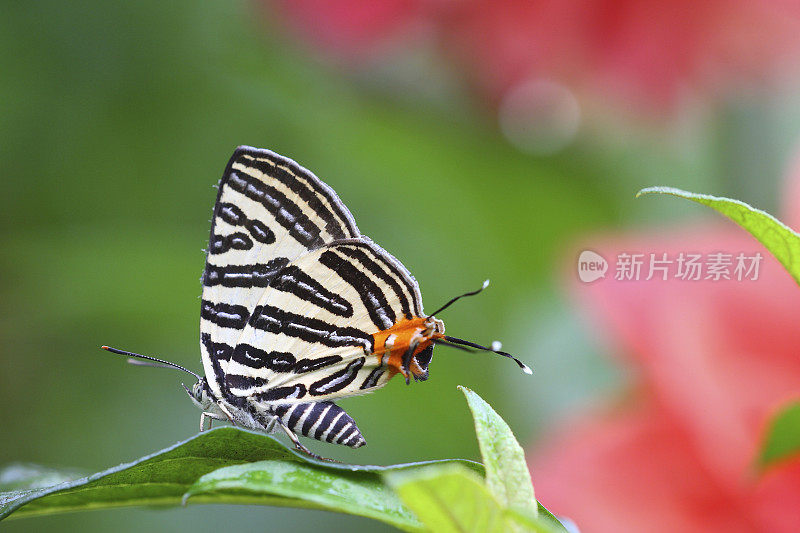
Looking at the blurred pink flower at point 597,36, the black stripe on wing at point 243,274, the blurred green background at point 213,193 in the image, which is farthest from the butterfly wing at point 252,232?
the blurred green background at point 213,193

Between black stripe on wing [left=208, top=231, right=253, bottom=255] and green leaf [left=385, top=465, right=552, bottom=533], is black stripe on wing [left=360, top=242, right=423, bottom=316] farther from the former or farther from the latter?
green leaf [left=385, top=465, right=552, bottom=533]

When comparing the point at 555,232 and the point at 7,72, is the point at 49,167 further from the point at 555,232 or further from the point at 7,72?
the point at 555,232

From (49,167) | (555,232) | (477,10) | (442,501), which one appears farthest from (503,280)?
(442,501)

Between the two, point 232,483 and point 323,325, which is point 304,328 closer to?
point 323,325

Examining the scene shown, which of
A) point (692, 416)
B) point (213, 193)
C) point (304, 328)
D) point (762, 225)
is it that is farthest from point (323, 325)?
point (213, 193)

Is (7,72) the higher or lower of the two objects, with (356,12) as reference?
lower

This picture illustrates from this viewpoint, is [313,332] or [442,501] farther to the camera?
[313,332]
